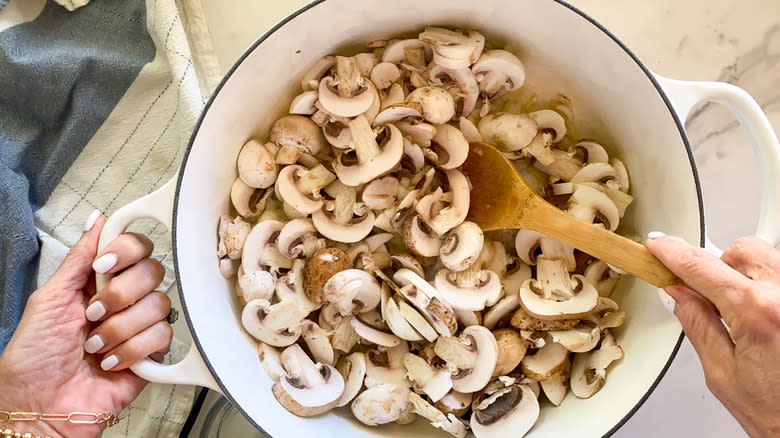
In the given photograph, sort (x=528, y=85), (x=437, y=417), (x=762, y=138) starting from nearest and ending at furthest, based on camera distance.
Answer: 1. (x=762, y=138)
2. (x=437, y=417)
3. (x=528, y=85)

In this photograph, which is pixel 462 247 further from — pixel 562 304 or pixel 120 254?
pixel 120 254

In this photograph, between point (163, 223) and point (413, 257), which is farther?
point (413, 257)

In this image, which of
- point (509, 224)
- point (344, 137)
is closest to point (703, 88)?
point (509, 224)

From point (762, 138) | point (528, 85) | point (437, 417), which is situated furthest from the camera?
point (528, 85)

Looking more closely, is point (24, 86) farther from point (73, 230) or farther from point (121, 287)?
point (121, 287)

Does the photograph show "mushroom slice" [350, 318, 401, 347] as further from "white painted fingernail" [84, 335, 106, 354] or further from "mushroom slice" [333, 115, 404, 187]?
"white painted fingernail" [84, 335, 106, 354]

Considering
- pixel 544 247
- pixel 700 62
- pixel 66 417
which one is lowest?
pixel 66 417

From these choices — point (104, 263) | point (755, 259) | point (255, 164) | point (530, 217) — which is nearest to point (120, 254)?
point (104, 263)

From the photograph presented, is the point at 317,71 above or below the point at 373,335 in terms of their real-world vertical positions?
above
